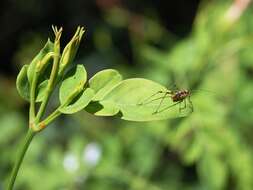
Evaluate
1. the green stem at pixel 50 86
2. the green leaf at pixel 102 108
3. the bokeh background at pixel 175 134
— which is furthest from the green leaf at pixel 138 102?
the bokeh background at pixel 175 134

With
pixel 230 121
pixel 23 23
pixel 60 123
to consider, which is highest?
pixel 23 23

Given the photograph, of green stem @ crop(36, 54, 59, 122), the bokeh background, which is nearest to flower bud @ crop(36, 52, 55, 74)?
green stem @ crop(36, 54, 59, 122)

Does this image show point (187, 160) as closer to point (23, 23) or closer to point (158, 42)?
point (158, 42)

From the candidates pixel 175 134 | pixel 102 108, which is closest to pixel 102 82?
pixel 102 108

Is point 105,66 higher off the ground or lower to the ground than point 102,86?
higher

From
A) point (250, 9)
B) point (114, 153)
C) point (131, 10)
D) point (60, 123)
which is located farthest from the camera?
point (131, 10)

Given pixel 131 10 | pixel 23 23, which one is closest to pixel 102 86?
pixel 131 10

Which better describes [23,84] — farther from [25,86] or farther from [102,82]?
[102,82]
